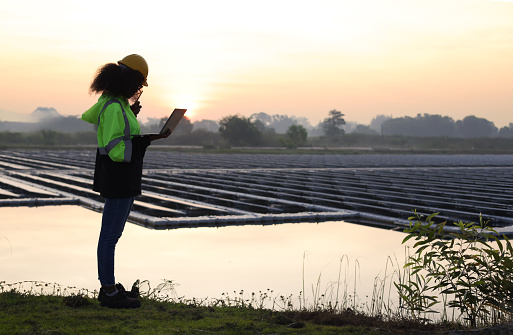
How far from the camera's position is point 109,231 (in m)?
4.75

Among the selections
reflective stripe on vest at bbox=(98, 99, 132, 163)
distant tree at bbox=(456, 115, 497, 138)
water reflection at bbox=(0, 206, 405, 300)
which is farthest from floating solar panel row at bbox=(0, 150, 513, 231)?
distant tree at bbox=(456, 115, 497, 138)

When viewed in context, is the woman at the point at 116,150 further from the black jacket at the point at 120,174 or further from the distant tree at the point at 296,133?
the distant tree at the point at 296,133

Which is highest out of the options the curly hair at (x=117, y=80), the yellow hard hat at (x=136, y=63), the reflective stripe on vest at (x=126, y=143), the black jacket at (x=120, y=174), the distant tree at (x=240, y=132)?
the distant tree at (x=240, y=132)

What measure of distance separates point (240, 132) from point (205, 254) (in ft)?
219

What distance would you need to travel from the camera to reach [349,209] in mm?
12984

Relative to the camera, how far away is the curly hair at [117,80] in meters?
4.76

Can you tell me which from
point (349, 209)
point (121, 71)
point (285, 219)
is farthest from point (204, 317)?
point (349, 209)

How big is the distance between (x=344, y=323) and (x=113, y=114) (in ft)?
7.43

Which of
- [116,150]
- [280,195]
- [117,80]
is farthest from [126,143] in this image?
[280,195]

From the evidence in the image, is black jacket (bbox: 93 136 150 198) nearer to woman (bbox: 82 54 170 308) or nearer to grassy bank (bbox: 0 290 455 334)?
woman (bbox: 82 54 170 308)

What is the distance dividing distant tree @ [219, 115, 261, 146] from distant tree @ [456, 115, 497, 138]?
94.3 meters

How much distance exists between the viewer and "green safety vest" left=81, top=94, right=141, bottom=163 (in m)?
4.58

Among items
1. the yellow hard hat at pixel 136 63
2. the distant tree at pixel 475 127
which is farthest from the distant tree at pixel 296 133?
the distant tree at pixel 475 127

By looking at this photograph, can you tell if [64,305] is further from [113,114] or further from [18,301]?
[113,114]
